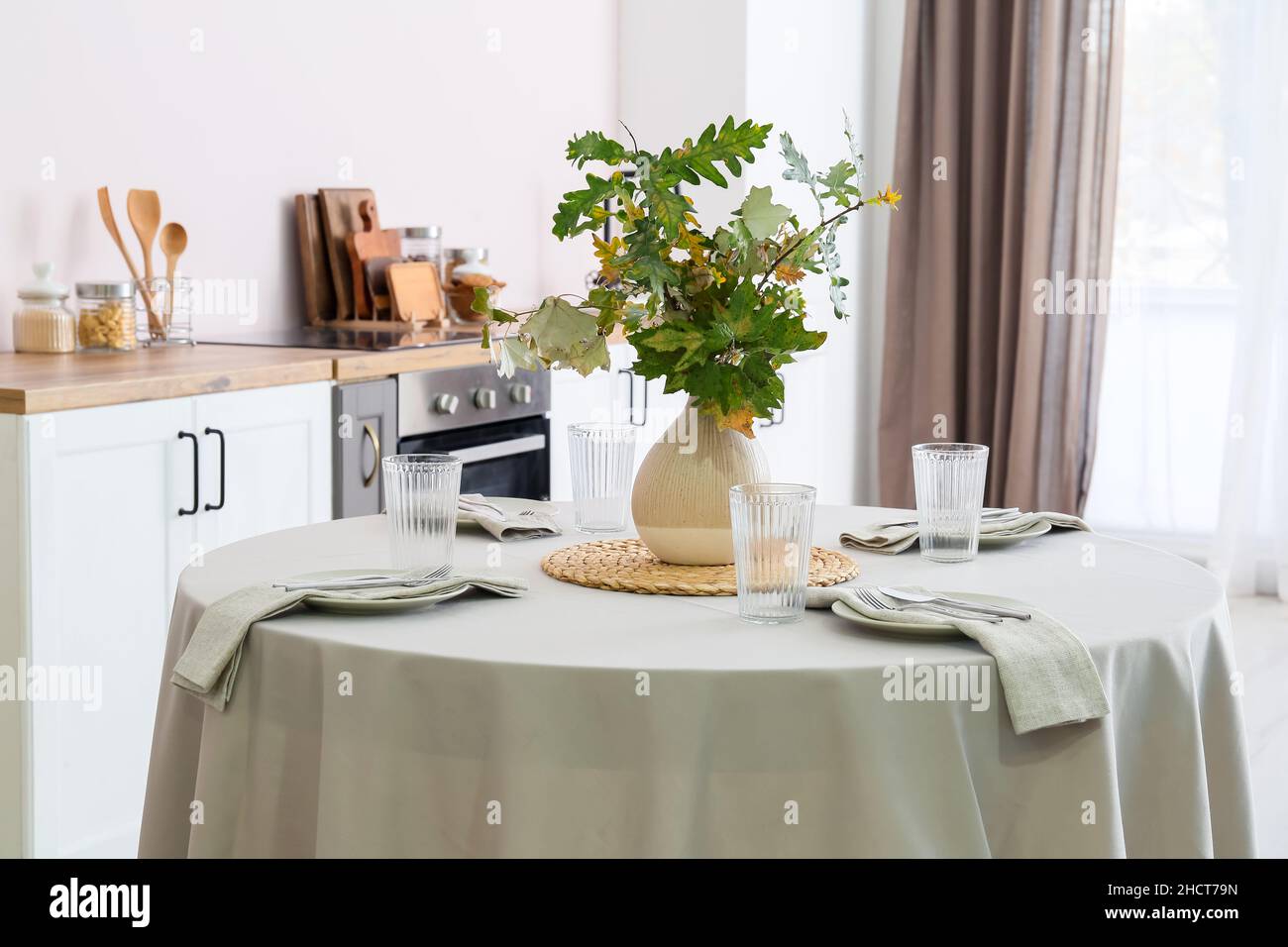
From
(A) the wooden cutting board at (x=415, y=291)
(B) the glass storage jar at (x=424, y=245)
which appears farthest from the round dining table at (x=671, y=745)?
(B) the glass storage jar at (x=424, y=245)

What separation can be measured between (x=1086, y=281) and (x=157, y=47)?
3.27 meters

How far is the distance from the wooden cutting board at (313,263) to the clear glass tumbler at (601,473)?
1.64m

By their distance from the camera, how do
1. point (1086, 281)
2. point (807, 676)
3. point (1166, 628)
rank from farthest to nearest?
point (1086, 281) < point (1166, 628) < point (807, 676)

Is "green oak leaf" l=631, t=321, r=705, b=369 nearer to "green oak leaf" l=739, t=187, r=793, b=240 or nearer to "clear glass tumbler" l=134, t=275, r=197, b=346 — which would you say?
"green oak leaf" l=739, t=187, r=793, b=240

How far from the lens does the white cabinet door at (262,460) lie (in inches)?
88.2

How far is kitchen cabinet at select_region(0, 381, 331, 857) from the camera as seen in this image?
75.9 inches

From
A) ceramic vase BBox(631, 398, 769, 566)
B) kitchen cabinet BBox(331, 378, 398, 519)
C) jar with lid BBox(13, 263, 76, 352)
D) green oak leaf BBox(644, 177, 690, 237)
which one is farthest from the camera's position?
kitchen cabinet BBox(331, 378, 398, 519)

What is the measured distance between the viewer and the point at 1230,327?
4.94m

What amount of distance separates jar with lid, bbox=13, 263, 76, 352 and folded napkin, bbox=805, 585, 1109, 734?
1754 mm

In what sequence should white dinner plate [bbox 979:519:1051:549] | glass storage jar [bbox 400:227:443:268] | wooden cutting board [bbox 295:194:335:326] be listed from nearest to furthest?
1. white dinner plate [bbox 979:519:1051:549]
2. wooden cutting board [bbox 295:194:335:326]
3. glass storage jar [bbox 400:227:443:268]

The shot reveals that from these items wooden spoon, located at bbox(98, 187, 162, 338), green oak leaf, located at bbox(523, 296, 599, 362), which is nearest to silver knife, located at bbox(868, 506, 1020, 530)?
green oak leaf, located at bbox(523, 296, 599, 362)

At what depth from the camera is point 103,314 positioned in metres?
2.49
